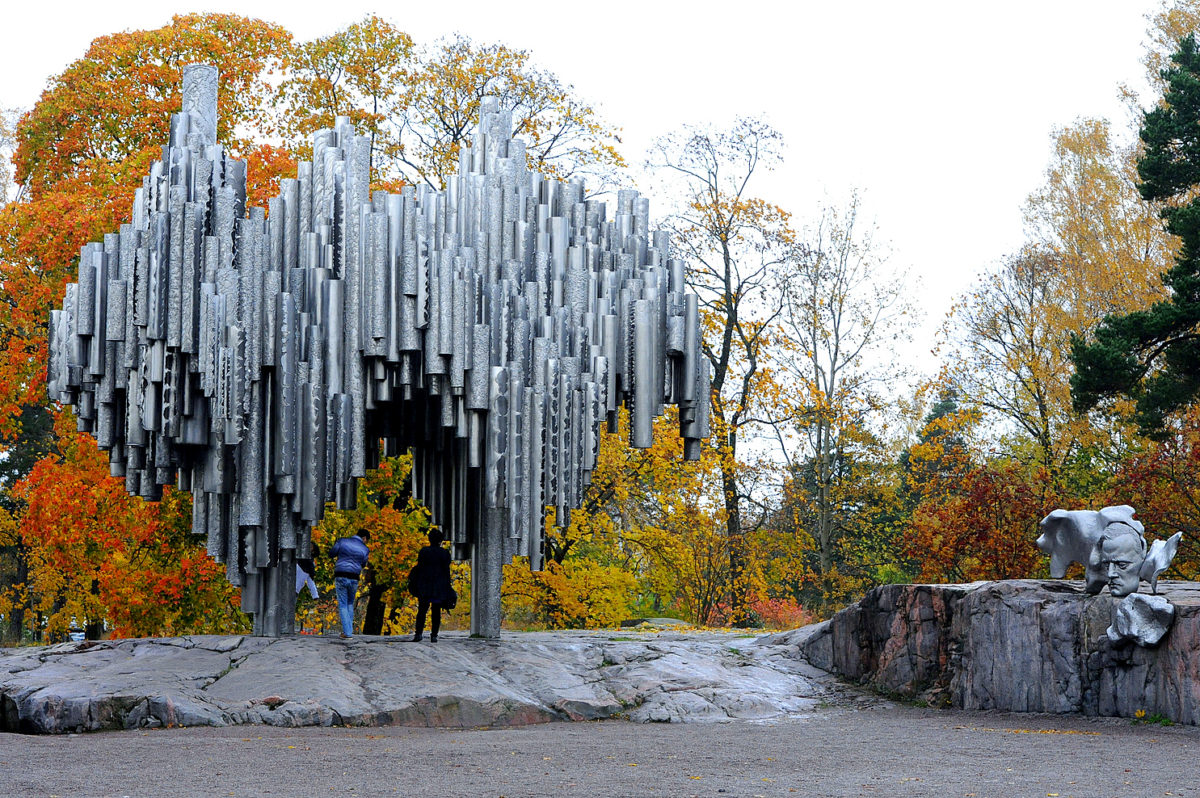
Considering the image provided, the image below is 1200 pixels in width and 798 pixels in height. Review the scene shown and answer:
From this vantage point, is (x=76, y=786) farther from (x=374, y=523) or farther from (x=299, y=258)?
(x=374, y=523)

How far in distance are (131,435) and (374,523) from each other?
222 inches

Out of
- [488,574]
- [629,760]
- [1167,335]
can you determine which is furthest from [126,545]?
[1167,335]

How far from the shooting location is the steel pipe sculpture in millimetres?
13367

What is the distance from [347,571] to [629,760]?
7.04 metres

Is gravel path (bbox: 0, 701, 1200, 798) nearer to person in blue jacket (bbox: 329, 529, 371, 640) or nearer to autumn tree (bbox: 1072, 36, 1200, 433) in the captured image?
person in blue jacket (bbox: 329, 529, 371, 640)

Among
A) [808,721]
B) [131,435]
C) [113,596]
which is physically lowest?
[808,721]

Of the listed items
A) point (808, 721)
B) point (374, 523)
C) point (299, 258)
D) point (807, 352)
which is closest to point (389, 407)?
point (299, 258)

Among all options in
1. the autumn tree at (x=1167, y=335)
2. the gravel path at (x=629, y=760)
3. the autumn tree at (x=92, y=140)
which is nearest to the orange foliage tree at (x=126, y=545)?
the autumn tree at (x=92, y=140)

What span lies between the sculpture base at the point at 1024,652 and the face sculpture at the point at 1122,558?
0.22 m

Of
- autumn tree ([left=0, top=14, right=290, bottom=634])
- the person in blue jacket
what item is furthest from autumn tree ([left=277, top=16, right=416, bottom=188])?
the person in blue jacket

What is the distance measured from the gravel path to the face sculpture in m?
1.42

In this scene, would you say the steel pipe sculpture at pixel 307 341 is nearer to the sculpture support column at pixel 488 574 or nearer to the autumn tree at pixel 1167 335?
the sculpture support column at pixel 488 574

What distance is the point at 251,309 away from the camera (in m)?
13.4

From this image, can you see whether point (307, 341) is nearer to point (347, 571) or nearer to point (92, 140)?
point (347, 571)
